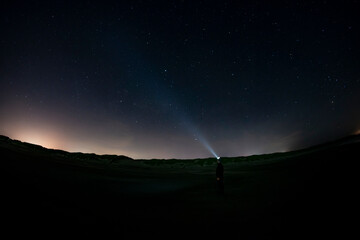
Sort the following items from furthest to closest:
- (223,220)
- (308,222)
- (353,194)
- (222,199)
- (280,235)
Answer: (222,199) → (353,194) → (223,220) → (308,222) → (280,235)

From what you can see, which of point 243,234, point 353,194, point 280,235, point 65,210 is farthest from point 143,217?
point 353,194

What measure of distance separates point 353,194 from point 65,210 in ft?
38.3

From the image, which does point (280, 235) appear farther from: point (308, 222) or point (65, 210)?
point (65, 210)

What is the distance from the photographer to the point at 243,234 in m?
6.12

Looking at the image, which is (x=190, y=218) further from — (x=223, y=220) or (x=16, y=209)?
(x=16, y=209)

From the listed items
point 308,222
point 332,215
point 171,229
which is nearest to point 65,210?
point 171,229

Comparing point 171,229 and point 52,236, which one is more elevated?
point 171,229

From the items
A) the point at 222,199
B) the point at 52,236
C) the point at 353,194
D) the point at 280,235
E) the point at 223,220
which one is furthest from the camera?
the point at 222,199

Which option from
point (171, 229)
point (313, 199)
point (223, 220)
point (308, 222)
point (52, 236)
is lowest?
point (52, 236)

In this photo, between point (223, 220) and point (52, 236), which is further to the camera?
point (223, 220)

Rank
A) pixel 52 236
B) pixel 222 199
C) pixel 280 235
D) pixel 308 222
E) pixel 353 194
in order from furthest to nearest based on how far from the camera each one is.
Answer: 1. pixel 222 199
2. pixel 353 194
3. pixel 308 222
4. pixel 280 235
5. pixel 52 236

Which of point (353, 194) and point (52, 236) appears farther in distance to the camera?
point (353, 194)

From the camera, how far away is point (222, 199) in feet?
35.4

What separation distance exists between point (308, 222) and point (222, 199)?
4833mm
